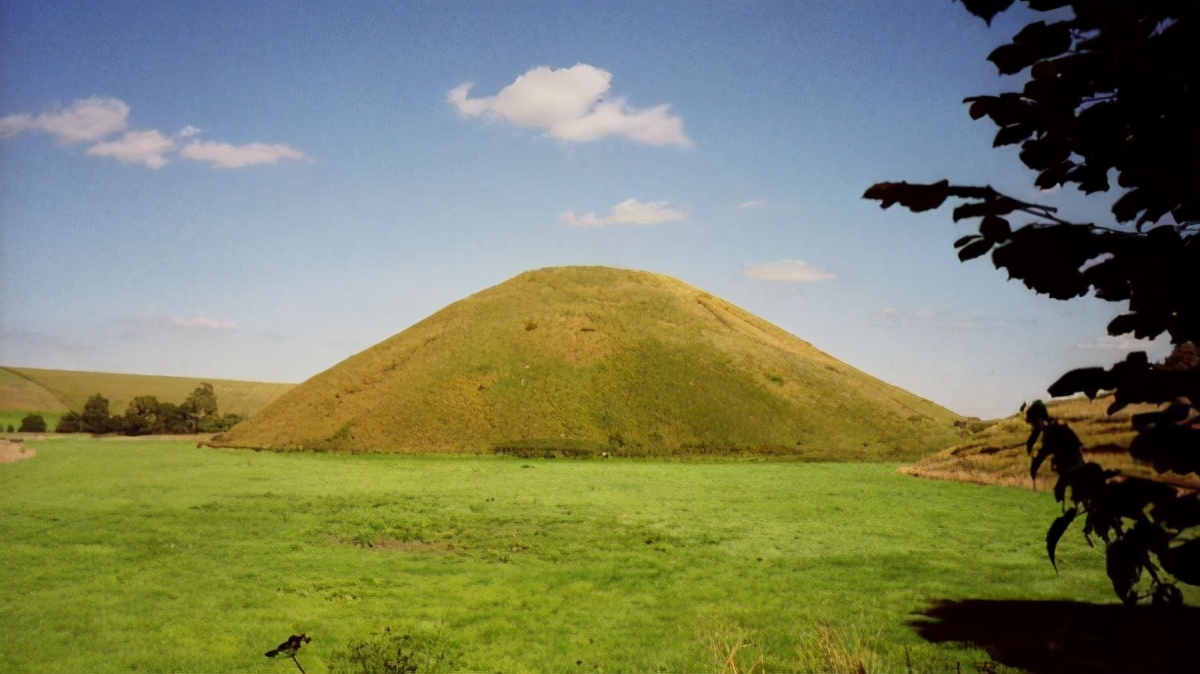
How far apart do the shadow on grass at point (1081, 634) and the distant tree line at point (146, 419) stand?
82.9 m

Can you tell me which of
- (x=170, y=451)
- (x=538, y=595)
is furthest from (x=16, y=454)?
(x=538, y=595)

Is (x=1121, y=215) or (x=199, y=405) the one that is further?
(x=199, y=405)

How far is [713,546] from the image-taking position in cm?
1565

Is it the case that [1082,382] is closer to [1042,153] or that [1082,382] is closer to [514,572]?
[1042,153]

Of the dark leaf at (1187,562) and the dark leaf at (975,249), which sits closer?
the dark leaf at (1187,562)

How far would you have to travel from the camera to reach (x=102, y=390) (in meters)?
140

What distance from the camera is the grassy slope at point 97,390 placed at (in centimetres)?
12094

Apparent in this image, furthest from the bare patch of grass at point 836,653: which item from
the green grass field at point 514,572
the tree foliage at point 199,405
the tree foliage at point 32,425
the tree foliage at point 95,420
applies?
the tree foliage at point 32,425

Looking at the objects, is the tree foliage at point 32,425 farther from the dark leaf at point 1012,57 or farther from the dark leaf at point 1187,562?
the dark leaf at point 1187,562

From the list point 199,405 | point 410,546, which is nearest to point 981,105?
point 410,546

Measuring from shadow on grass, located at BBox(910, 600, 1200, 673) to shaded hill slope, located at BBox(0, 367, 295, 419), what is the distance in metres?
130

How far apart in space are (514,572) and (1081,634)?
40.6 feet

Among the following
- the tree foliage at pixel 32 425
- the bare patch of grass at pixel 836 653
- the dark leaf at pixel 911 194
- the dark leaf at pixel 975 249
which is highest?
the dark leaf at pixel 911 194

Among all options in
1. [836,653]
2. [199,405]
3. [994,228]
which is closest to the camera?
[994,228]
